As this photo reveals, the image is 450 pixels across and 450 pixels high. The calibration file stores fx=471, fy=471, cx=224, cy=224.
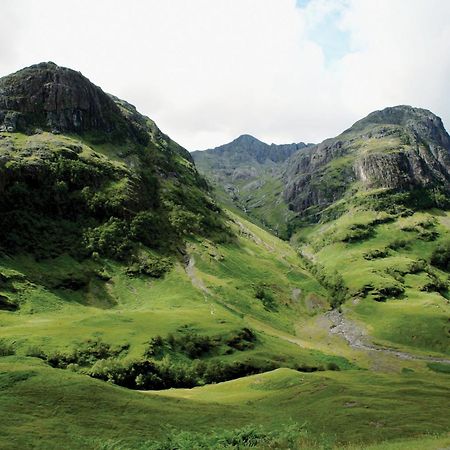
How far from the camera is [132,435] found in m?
40.7

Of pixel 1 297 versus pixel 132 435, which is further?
pixel 1 297

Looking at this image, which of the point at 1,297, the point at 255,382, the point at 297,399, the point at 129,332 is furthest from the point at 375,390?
the point at 1,297

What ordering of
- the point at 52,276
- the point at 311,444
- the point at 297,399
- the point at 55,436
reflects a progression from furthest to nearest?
the point at 52,276, the point at 297,399, the point at 311,444, the point at 55,436

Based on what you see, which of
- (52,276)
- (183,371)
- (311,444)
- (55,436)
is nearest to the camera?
(55,436)

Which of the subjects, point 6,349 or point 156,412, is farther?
point 6,349

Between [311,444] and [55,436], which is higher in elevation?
[55,436]

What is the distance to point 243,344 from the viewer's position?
157625mm

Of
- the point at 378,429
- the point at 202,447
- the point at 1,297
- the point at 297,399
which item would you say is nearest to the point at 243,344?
the point at 1,297

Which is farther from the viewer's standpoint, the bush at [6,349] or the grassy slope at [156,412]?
the bush at [6,349]

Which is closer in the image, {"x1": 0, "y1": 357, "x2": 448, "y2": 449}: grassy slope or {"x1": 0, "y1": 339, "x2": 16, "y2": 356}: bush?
{"x1": 0, "y1": 357, "x2": 448, "y2": 449}: grassy slope

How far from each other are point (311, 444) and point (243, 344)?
119 meters

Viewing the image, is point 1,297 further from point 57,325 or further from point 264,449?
point 264,449

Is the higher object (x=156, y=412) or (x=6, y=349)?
(x=156, y=412)

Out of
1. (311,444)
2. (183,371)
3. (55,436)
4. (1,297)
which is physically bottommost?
(183,371)
